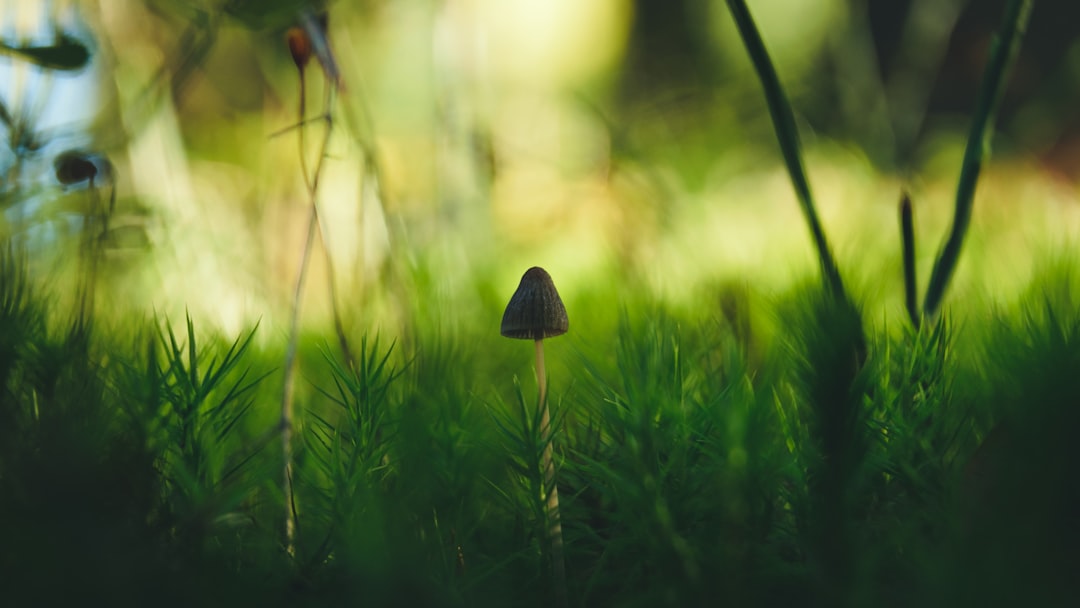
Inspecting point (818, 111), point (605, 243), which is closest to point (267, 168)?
point (605, 243)

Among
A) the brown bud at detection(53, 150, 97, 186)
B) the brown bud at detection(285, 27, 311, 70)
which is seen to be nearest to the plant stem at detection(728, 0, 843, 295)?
the brown bud at detection(285, 27, 311, 70)

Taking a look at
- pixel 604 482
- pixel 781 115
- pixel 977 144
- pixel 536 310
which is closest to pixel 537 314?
pixel 536 310

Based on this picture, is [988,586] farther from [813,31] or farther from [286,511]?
[813,31]

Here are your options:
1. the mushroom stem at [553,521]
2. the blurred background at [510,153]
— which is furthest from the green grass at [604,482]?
the blurred background at [510,153]

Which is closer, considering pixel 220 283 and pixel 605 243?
pixel 220 283

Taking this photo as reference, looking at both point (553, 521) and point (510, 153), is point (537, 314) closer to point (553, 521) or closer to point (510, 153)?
point (553, 521)
